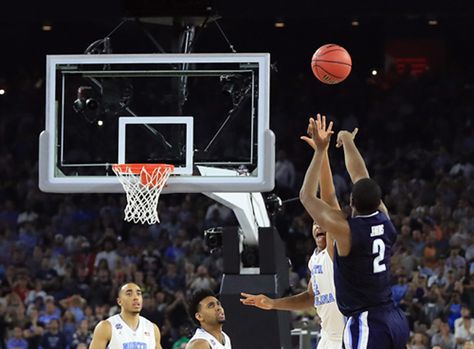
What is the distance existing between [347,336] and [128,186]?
292 centimetres

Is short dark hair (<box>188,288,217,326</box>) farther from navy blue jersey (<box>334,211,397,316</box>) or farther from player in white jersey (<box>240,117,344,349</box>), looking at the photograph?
navy blue jersey (<box>334,211,397,316</box>)

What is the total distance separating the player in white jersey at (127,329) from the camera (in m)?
8.70

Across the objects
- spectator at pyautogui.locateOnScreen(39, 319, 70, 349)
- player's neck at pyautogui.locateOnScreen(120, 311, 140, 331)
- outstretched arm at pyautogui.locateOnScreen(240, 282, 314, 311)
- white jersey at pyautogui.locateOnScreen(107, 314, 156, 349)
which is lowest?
spectator at pyautogui.locateOnScreen(39, 319, 70, 349)

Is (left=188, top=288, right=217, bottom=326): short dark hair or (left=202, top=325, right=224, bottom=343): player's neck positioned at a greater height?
(left=188, top=288, right=217, bottom=326): short dark hair

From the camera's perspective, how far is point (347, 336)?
5.54 m

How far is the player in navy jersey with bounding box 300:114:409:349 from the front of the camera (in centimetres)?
538

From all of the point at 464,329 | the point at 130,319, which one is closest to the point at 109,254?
the point at 464,329

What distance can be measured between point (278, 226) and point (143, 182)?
7289 millimetres

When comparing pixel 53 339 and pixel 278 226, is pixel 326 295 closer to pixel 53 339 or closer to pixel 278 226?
pixel 53 339

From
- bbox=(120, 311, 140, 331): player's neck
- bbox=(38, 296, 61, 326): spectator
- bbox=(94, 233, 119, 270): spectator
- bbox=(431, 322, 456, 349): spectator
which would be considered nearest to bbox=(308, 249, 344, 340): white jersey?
bbox=(120, 311, 140, 331): player's neck

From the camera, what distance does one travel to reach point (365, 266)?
541 cm

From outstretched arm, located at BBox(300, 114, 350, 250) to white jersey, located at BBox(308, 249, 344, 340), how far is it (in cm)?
224

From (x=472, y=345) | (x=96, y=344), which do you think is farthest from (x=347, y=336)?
(x=472, y=345)

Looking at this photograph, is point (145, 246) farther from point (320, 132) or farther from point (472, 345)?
point (320, 132)
